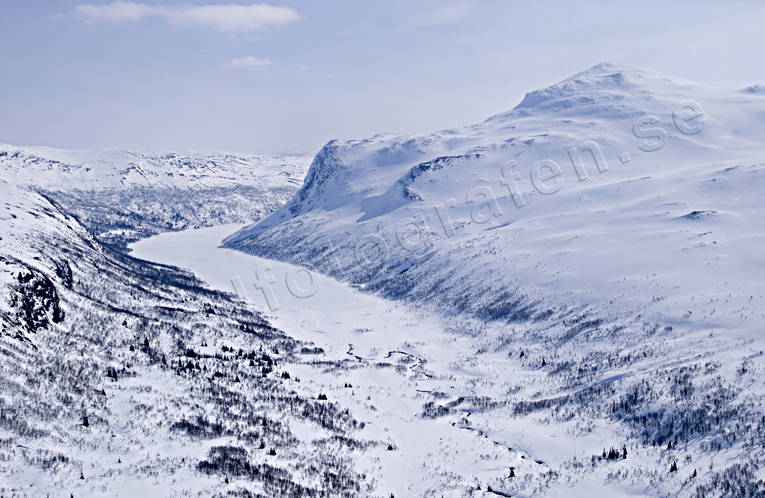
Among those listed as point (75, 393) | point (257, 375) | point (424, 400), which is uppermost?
point (75, 393)

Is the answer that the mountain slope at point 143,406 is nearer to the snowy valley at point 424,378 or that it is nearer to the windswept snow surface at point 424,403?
the snowy valley at point 424,378

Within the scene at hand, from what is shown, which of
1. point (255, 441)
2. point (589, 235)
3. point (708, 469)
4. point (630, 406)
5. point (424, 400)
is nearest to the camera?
point (708, 469)

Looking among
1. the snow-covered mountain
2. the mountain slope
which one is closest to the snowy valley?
the mountain slope

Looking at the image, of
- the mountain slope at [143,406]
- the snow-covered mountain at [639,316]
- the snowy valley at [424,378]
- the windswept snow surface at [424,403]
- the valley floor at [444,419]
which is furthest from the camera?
the windswept snow surface at [424,403]

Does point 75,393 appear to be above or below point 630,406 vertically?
above

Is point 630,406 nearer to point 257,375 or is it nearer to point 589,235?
point 257,375

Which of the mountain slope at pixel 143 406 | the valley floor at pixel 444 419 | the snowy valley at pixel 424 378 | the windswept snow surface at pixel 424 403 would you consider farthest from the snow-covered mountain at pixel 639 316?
the mountain slope at pixel 143 406

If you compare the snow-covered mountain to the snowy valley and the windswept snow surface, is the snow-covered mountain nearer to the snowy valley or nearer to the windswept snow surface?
the snowy valley

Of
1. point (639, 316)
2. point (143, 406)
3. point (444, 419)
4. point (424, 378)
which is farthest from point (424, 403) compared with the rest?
point (639, 316)

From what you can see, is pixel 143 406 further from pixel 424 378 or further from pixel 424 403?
pixel 424 378

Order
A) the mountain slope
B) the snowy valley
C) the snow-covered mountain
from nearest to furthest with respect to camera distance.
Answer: the mountain slope, the snowy valley, the snow-covered mountain

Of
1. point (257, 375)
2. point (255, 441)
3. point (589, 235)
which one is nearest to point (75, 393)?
point (255, 441)
